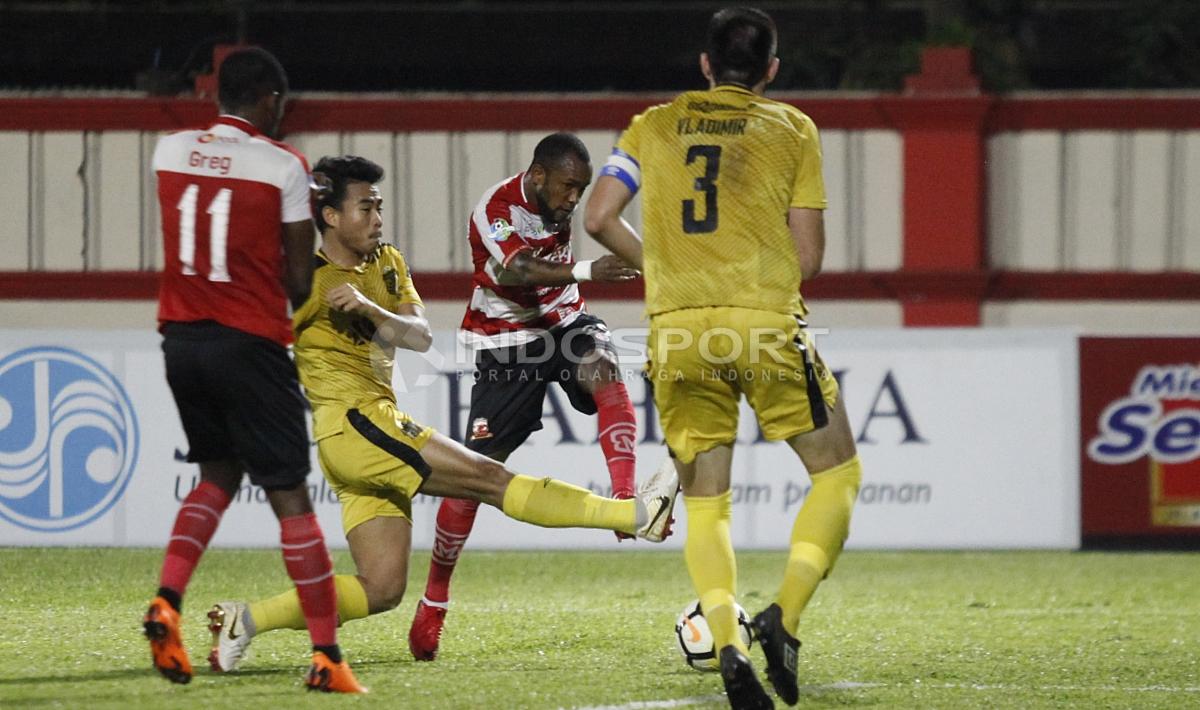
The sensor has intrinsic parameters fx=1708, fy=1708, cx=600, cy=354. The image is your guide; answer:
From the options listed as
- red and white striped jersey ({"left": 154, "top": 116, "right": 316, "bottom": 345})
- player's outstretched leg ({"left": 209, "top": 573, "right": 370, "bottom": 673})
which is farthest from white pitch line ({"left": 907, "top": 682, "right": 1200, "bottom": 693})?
red and white striped jersey ({"left": 154, "top": 116, "right": 316, "bottom": 345})

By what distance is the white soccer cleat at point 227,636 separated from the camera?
497 cm

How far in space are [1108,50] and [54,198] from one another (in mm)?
8684

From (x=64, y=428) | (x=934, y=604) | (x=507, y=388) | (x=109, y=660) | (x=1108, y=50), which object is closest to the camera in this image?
(x=109, y=660)

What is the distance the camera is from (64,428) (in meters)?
8.96

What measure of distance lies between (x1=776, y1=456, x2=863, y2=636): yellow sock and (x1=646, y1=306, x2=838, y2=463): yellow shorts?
17 centimetres

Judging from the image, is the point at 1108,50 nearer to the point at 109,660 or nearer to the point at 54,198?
the point at 54,198

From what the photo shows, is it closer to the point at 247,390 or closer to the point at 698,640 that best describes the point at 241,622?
the point at 247,390

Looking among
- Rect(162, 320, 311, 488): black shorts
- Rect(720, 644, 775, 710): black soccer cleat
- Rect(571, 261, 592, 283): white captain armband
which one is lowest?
Rect(720, 644, 775, 710): black soccer cleat

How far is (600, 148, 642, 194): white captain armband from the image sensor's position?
448 centimetres

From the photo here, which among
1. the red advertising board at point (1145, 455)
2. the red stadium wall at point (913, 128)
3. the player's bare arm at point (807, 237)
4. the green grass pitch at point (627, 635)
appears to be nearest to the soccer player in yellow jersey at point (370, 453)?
the green grass pitch at point (627, 635)

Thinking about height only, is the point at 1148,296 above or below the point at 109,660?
above

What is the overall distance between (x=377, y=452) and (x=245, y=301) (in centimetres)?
77

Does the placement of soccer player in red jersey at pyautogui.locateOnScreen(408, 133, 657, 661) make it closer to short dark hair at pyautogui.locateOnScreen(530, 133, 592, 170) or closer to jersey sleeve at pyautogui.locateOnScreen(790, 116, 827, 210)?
short dark hair at pyautogui.locateOnScreen(530, 133, 592, 170)

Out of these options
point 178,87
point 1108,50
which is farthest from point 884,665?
point 1108,50
